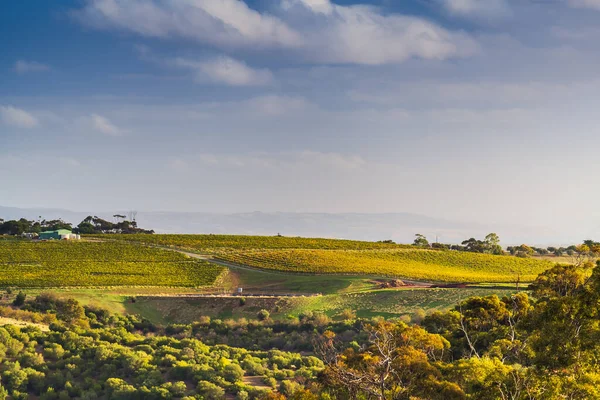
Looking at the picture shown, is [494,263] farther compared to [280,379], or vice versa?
[494,263]

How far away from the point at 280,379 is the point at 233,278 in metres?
41.8

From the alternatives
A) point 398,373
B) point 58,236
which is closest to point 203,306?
point 398,373

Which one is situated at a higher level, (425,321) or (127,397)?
(425,321)

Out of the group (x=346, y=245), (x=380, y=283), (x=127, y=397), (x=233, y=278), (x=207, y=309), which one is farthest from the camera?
(x=346, y=245)

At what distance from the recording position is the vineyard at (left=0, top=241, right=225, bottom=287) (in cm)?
6781

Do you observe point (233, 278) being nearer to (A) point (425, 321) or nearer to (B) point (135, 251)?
(B) point (135, 251)

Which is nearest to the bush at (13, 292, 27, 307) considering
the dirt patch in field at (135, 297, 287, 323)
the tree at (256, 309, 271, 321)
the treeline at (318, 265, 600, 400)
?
the dirt patch in field at (135, 297, 287, 323)

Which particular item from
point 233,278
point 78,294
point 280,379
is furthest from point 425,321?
point 233,278

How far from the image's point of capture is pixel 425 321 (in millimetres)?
35688

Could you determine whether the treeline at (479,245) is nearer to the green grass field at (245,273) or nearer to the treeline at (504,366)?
the green grass field at (245,273)

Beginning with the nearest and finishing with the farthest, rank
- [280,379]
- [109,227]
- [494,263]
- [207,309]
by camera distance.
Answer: [280,379] < [207,309] < [494,263] < [109,227]

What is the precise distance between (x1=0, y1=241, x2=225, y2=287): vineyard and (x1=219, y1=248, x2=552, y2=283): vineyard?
26.9 feet

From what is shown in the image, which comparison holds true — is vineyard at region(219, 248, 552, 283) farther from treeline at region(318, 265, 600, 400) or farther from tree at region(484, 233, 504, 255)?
treeline at region(318, 265, 600, 400)

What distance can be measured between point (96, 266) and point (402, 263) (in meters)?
38.9
